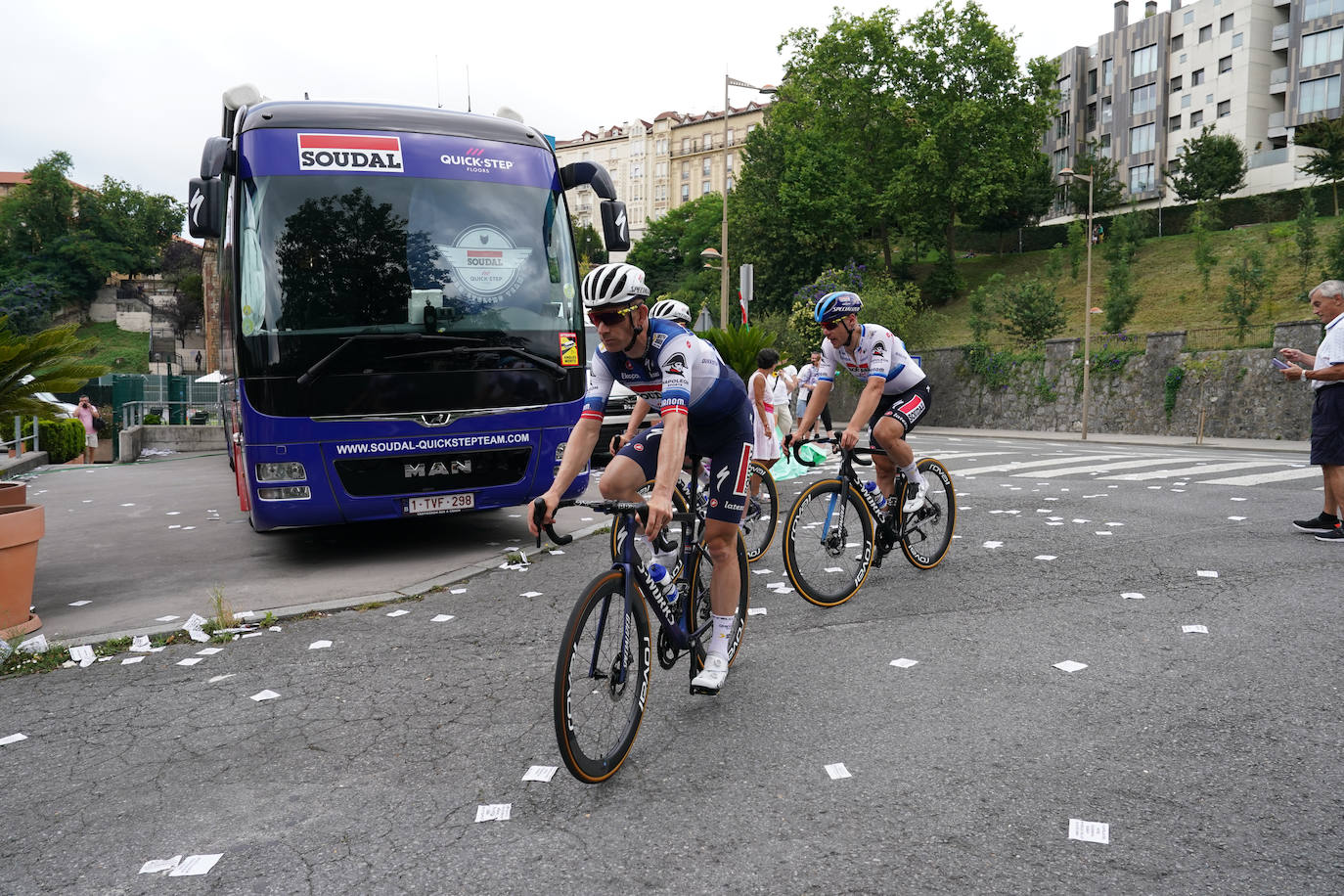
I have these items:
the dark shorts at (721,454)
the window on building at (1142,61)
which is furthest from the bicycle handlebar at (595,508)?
the window on building at (1142,61)

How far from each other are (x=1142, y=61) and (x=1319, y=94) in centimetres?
1495

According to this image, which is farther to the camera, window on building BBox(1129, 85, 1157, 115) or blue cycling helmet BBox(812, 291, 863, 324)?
window on building BBox(1129, 85, 1157, 115)

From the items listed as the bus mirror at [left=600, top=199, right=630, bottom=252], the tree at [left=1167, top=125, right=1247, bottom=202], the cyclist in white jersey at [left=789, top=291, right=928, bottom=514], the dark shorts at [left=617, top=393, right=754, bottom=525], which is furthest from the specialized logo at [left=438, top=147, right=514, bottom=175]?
the tree at [left=1167, top=125, right=1247, bottom=202]

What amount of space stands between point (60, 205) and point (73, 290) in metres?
9.77

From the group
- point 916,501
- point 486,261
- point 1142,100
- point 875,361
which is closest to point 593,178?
point 486,261

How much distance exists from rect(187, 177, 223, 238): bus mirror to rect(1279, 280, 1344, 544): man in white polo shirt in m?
8.32

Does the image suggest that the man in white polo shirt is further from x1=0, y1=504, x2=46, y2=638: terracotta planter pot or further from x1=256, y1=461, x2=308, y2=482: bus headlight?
x1=0, y1=504, x2=46, y2=638: terracotta planter pot

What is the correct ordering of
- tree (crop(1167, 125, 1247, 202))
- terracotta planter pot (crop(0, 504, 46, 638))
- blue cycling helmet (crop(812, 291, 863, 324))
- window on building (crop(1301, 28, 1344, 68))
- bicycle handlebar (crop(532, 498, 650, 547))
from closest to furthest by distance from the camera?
bicycle handlebar (crop(532, 498, 650, 547)) → terracotta planter pot (crop(0, 504, 46, 638)) → blue cycling helmet (crop(812, 291, 863, 324)) → tree (crop(1167, 125, 1247, 202)) → window on building (crop(1301, 28, 1344, 68))

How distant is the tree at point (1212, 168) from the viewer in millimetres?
A: 46438

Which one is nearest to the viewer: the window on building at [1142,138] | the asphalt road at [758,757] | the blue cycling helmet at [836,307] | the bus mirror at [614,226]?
the asphalt road at [758,757]

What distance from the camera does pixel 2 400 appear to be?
569 cm

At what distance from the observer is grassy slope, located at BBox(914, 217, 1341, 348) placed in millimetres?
31922

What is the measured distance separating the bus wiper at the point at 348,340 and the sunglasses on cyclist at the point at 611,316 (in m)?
3.87

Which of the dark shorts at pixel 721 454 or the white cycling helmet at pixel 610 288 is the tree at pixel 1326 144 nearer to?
the dark shorts at pixel 721 454
